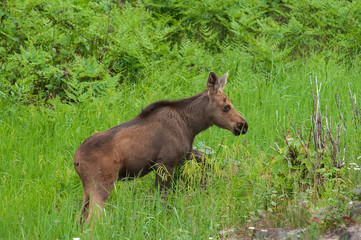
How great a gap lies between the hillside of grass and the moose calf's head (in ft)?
1.05

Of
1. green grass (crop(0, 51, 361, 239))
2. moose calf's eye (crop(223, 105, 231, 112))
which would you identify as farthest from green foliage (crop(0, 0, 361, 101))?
moose calf's eye (crop(223, 105, 231, 112))

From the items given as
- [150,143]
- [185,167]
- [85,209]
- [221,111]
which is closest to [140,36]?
[221,111]

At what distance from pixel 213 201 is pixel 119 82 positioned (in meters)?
5.31

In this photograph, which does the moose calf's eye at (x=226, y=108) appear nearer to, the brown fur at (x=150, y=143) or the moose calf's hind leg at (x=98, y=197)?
the brown fur at (x=150, y=143)

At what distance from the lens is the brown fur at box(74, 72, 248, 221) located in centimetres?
618

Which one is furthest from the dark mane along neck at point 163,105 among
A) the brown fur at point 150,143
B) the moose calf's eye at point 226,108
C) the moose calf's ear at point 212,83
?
the moose calf's eye at point 226,108

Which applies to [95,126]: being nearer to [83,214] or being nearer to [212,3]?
[83,214]

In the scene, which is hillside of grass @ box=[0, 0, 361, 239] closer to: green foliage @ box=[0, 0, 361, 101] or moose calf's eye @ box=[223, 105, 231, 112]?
green foliage @ box=[0, 0, 361, 101]

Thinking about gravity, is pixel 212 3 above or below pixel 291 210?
above

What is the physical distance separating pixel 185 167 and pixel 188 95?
139 inches

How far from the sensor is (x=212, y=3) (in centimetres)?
1246

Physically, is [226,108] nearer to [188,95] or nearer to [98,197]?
[98,197]

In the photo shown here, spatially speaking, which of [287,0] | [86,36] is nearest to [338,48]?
[287,0]

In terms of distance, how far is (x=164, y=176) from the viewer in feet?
21.7
